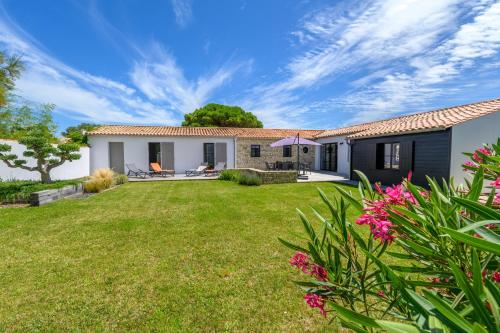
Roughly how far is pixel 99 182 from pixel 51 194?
98.6 inches

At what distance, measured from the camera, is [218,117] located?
34250 millimetres

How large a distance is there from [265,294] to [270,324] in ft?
1.81

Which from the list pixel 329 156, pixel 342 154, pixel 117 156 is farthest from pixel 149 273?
pixel 329 156

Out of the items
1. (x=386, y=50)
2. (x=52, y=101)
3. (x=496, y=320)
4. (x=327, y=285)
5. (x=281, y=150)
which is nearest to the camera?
(x=496, y=320)

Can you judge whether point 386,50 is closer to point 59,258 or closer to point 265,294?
point 265,294

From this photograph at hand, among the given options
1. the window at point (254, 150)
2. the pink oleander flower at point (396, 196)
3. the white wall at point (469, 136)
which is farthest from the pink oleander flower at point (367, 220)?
the window at point (254, 150)

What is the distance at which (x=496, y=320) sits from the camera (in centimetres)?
69

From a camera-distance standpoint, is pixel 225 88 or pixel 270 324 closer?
pixel 270 324

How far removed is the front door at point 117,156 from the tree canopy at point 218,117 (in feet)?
50.0

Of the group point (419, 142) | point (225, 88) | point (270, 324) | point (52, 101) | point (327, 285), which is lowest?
point (270, 324)

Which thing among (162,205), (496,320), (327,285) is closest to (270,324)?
(327,285)

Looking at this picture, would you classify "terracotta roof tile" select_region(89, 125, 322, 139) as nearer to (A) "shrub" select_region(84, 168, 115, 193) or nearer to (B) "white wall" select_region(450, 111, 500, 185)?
(A) "shrub" select_region(84, 168, 115, 193)

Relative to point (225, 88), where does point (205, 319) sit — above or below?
below

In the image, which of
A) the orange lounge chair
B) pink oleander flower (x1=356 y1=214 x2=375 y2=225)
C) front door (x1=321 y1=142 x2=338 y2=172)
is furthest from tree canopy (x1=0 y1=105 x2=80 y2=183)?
front door (x1=321 y1=142 x2=338 y2=172)
